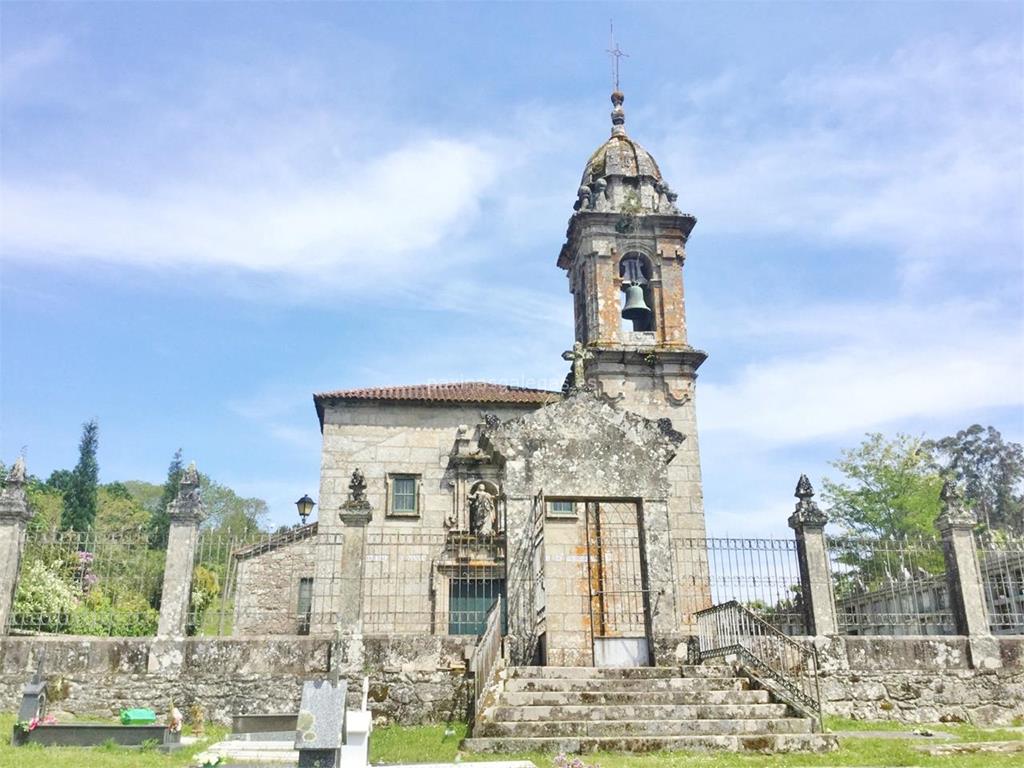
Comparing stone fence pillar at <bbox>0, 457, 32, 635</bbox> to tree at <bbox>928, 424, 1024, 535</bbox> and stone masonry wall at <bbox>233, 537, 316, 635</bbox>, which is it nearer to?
stone masonry wall at <bbox>233, 537, 316, 635</bbox>

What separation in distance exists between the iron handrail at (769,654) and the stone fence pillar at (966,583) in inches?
112

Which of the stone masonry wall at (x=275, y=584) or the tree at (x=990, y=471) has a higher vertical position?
the tree at (x=990, y=471)

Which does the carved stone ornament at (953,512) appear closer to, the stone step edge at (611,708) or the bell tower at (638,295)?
the stone step edge at (611,708)

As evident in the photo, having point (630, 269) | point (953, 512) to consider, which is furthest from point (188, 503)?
point (630, 269)

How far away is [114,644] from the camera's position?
36.7 feet

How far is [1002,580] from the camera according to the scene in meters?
14.3

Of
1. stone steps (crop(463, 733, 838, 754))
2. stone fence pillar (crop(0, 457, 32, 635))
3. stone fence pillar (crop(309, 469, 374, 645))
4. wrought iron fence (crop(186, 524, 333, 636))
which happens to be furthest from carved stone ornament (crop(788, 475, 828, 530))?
stone fence pillar (crop(0, 457, 32, 635))

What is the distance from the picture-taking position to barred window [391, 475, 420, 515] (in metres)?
23.4

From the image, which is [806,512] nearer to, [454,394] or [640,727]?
[640,727]

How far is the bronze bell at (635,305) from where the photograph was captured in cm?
2236

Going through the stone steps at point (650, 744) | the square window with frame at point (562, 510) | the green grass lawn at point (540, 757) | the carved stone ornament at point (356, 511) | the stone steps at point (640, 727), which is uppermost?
the square window with frame at point (562, 510)

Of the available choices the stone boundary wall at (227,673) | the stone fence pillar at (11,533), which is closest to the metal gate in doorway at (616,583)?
the stone boundary wall at (227,673)

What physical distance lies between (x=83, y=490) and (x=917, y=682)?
2123 inches

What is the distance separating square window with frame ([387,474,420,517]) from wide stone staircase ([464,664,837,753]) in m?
12.9
